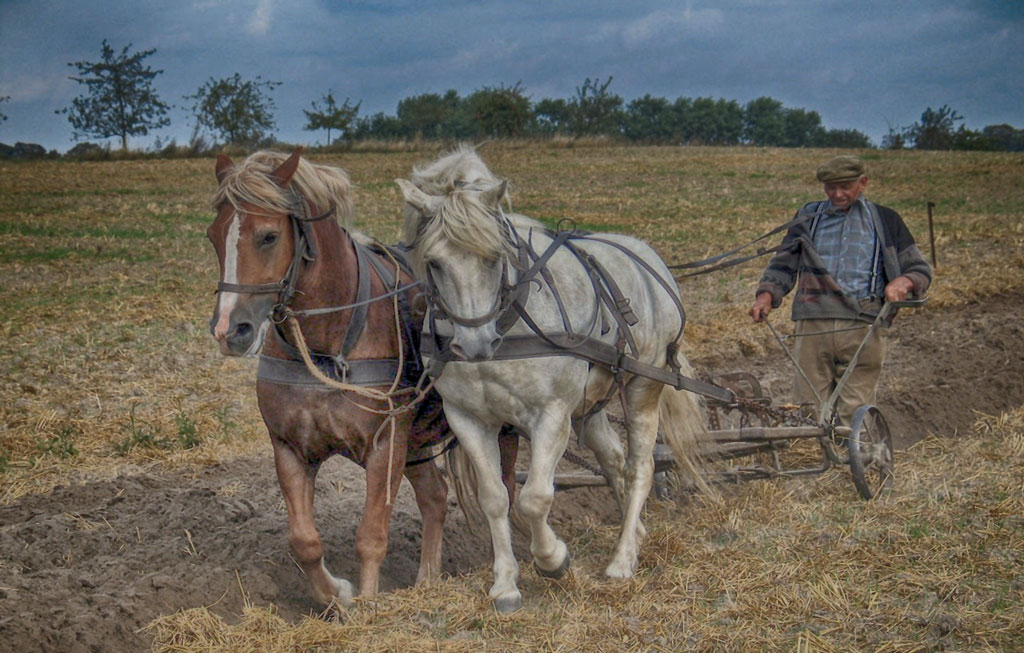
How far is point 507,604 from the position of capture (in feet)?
14.9

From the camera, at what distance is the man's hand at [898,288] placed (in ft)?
19.9

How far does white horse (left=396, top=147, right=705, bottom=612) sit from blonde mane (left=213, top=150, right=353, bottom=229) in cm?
35

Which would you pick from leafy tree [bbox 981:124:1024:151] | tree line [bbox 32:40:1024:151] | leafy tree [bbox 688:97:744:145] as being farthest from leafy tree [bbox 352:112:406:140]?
leafy tree [bbox 981:124:1024:151]

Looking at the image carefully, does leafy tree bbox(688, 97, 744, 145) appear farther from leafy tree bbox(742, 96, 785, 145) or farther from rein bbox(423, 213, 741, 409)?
rein bbox(423, 213, 741, 409)

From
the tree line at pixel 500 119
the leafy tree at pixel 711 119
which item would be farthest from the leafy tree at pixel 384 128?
the leafy tree at pixel 711 119

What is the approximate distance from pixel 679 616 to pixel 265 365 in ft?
6.98

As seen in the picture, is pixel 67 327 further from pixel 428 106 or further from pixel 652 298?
pixel 428 106

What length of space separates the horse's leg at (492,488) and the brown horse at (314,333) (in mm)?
271

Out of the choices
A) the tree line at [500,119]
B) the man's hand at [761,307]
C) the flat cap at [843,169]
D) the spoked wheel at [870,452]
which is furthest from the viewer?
the tree line at [500,119]

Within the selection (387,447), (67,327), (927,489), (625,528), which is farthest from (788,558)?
(67,327)

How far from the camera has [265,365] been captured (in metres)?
4.45

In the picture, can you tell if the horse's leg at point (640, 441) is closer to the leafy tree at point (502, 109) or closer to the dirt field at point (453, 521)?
the dirt field at point (453, 521)

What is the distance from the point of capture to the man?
628 centimetres

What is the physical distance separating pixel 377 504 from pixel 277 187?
147cm
